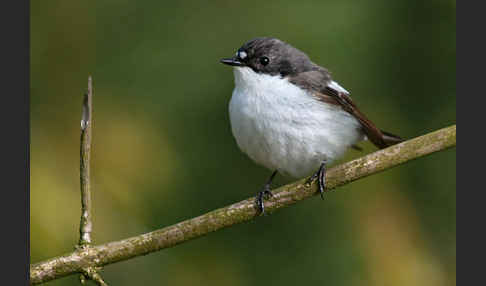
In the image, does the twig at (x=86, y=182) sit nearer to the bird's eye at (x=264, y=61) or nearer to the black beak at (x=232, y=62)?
the black beak at (x=232, y=62)

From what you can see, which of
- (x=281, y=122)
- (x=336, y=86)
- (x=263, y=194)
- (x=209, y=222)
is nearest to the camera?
(x=209, y=222)

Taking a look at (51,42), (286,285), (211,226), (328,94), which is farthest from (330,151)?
(51,42)

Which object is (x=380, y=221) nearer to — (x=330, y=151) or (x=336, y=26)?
(x=330, y=151)

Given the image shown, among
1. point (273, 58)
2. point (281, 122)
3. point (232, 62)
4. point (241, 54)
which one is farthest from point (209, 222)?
point (273, 58)

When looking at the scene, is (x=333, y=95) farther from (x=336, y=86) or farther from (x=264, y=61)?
(x=264, y=61)

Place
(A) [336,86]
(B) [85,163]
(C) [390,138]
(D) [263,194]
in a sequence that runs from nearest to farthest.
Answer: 1. (B) [85,163]
2. (D) [263,194]
3. (C) [390,138]
4. (A) [336,86]

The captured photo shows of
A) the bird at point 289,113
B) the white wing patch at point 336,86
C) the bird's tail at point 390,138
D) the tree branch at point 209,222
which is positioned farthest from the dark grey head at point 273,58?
the tree branch at point 209,222
